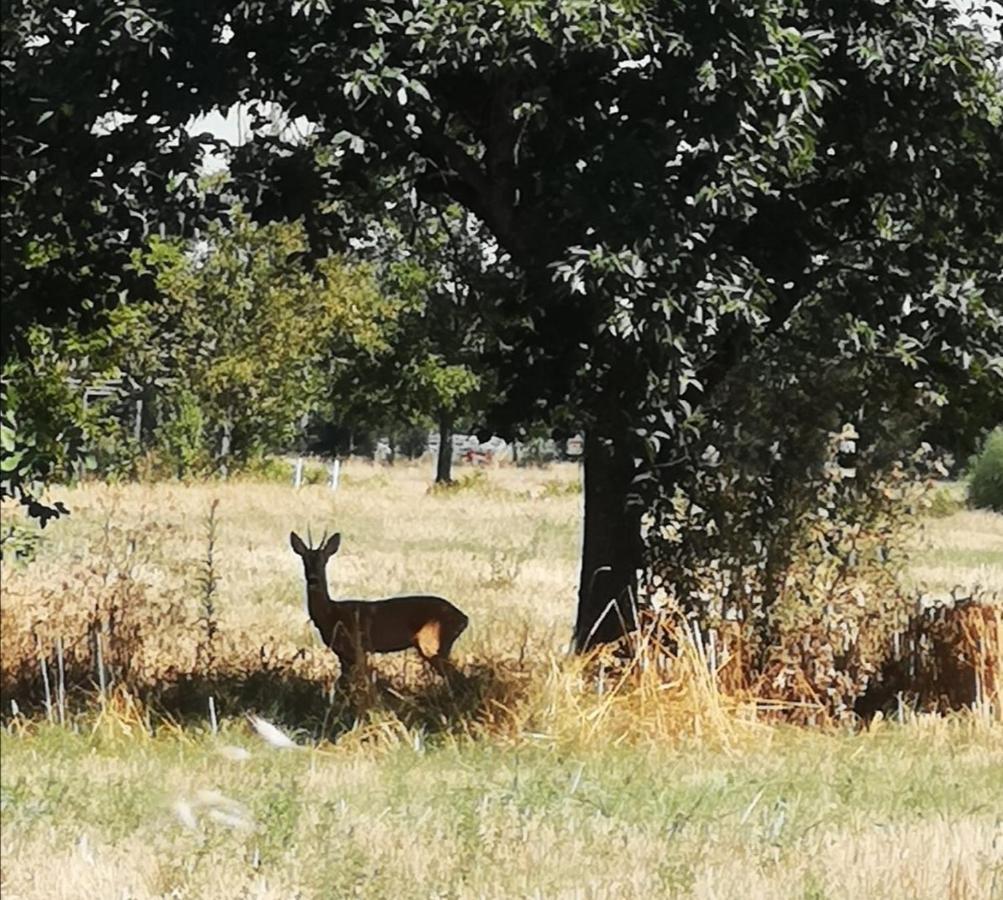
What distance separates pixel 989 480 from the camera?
5053cm

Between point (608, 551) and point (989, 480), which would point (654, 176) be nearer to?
point (608, 551)

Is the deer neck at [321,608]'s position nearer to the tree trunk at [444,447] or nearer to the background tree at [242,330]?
the background tree at [242,330]

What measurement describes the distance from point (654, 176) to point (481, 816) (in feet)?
12.4

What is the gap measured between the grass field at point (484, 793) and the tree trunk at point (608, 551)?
20.7 inches

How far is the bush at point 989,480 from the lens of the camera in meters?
49.7

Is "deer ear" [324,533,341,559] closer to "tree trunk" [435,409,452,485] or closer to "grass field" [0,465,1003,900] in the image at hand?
"grass field" [0,465,1003,900]

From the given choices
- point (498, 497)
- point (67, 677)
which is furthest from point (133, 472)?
point (498, 497)

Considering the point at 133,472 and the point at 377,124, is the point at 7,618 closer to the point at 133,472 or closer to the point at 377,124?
the point at 377,124

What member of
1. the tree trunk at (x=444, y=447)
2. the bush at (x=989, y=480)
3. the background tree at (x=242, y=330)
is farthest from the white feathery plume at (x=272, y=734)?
the tree trunk at (x=444, y=447)

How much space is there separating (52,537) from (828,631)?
5716mm

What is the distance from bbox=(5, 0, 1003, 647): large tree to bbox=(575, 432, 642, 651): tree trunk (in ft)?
0.07

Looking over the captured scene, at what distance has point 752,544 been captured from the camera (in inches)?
474

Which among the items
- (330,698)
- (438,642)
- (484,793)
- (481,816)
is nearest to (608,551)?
(438,642)

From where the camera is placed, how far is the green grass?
6629 millimetres
